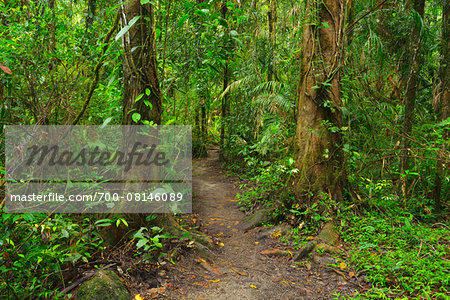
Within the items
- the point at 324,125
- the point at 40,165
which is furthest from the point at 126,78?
the point at 324,125

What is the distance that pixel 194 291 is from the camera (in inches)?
114

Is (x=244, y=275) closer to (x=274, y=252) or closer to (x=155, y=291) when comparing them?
(x=274, y=252)

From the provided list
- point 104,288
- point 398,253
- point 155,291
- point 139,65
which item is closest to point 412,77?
point 398,253

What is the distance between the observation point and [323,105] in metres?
4.38

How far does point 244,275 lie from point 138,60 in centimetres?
282

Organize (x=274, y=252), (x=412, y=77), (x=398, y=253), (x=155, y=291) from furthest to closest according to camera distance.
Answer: (x=412, y=77)
(x=274, y=252)
(x=398, y=253)
(x=155, y=291)

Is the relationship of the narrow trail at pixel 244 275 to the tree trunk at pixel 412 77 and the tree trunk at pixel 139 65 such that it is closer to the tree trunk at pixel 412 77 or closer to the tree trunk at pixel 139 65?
the tree trunk at pixel 139 65

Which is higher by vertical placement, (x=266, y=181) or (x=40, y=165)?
(x=40, y=165)

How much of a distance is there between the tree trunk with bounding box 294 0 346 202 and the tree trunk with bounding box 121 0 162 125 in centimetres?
250

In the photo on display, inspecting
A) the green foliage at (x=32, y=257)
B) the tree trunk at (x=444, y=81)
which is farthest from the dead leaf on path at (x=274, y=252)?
the tree trunk at (x=444, y=81)

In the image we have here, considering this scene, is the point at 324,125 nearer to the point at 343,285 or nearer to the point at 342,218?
the point at 342,218

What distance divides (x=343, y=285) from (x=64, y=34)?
17.0ft

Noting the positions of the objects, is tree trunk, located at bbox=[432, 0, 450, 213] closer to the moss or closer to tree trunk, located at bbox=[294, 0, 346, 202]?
tree trunk, located at bbox=[294, 0, 346, 202]

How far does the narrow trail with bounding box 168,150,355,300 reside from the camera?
9.66ft
